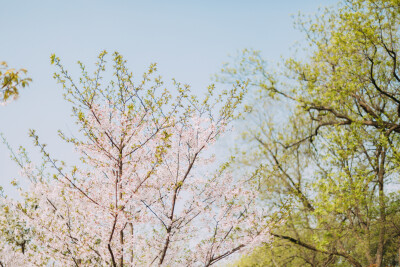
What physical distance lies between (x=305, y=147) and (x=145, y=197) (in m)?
9.17

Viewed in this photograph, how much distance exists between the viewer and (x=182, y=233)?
629 cm

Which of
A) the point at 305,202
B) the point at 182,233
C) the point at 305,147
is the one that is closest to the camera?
the point at 182,233

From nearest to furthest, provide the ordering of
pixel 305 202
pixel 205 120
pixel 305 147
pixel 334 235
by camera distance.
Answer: pixel 205 120, pixel 334 235, pixel 305 202, pixel 305 147

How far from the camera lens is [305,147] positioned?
1261cm

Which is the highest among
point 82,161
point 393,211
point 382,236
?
point 82,161

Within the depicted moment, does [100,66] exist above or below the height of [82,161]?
above

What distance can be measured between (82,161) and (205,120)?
2.52 m

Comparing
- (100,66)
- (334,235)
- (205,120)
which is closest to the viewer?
(100,66)

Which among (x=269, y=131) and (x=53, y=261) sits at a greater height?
(x=269, y=131)

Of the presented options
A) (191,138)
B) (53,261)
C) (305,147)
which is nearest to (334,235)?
(305,147)

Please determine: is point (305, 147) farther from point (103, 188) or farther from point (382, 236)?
point (103, 188)

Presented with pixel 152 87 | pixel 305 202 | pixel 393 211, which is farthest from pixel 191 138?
pixel 393 211

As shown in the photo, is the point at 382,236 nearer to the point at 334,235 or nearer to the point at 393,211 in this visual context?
the point at 393,211

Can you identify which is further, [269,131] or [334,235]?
[269,131]
